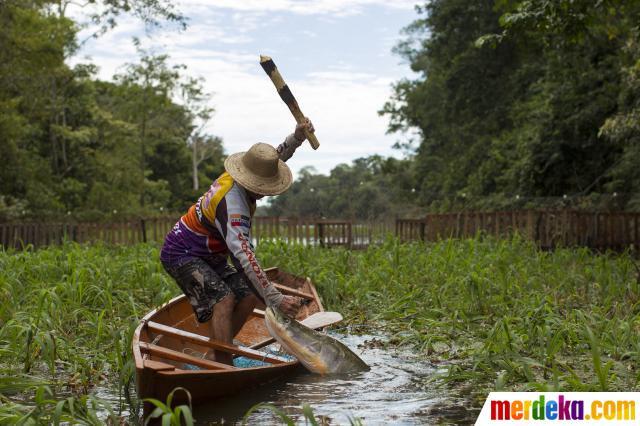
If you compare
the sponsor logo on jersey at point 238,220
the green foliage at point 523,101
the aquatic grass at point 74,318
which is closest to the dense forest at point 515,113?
the green foliage at point 523,101

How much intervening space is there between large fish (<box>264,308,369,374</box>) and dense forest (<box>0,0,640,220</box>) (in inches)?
318

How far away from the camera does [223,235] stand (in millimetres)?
5676

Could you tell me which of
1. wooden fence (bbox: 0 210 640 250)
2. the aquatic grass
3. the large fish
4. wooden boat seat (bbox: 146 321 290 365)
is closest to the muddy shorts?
wooden boat seat (bbox: 146 321 290 365)

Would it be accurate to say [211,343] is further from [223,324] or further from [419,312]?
[419,312]

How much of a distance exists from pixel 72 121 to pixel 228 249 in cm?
3328

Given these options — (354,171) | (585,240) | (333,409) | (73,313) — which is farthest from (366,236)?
(354,171)

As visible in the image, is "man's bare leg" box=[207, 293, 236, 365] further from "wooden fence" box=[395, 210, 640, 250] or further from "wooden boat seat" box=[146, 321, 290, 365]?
"wooden fence" box=[395, 210, 640, 250]

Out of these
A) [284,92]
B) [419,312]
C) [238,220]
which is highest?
[284,92]

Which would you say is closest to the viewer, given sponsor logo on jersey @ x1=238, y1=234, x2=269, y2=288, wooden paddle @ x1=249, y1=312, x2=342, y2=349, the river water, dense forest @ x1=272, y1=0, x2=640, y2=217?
the river water

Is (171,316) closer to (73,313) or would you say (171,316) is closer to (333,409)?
(73,313)

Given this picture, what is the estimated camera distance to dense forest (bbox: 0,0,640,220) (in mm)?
21078

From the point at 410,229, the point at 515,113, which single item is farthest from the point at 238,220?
the point at 515,113

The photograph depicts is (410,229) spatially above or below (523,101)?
below

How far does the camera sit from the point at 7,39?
2538cm
